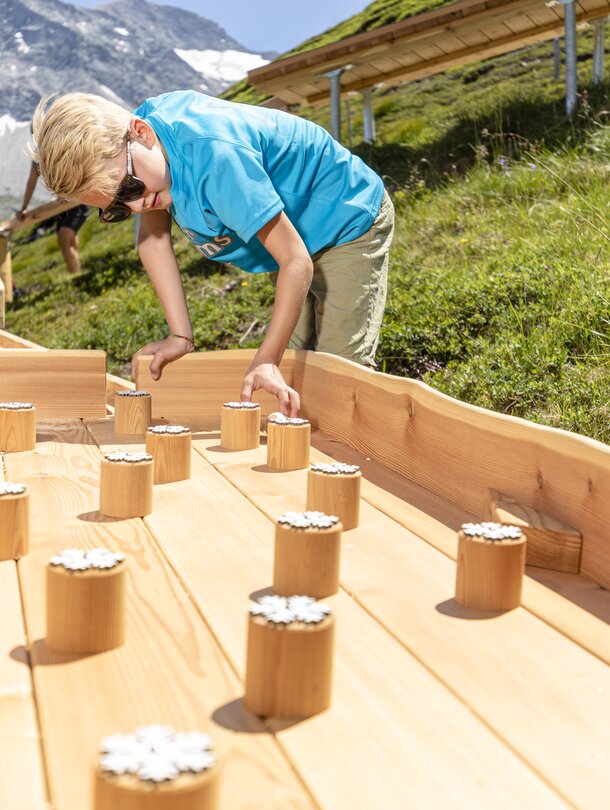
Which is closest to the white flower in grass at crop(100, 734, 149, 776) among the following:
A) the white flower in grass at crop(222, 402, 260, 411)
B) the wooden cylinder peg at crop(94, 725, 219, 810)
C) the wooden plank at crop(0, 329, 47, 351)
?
the wooden cylinder peg at crop(94, 725, 219, 810)

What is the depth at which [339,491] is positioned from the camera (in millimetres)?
1792

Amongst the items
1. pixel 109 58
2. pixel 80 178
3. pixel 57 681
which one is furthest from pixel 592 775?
pixel 109 58

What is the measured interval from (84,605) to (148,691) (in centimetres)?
16

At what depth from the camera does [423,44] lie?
9281mm

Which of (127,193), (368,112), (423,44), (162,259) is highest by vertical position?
(423,44)

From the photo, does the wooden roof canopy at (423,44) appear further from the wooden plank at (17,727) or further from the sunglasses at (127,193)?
the wooden plank at (17,727)

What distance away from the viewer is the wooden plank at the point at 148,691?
2.98 feet

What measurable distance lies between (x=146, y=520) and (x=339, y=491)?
41cm

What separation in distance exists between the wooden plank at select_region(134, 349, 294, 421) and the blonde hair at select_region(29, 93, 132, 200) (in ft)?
2.31

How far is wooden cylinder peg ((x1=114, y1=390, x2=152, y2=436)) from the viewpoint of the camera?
278 cm

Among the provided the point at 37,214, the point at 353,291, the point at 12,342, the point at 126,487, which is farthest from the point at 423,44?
the point at 126,487

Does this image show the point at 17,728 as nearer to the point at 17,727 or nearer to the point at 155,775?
the point at 17,727

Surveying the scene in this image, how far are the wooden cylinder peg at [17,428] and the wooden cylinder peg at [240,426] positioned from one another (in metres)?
0.56

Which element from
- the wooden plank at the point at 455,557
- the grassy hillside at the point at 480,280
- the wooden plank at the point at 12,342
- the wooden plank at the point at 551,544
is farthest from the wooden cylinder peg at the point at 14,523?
the wooden plank at the point at 12,342
